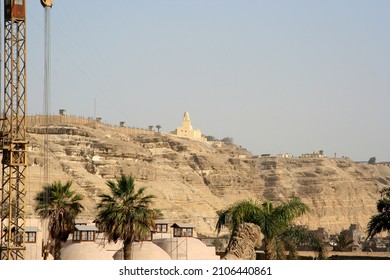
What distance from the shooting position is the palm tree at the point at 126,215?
48656 mm

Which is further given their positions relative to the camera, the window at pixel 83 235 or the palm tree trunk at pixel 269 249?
the window at pixel 83 235

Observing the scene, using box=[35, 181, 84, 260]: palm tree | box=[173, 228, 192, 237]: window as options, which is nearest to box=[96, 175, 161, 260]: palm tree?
box=[35, 181, 84, 260]: palm tree

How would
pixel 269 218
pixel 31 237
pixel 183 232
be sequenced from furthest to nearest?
pixel 183 232 → pixel 31 237 → pixel 269 218

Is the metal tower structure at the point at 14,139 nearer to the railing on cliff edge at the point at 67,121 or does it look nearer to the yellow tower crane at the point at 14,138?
the yellow tower crane at the point at 14,138

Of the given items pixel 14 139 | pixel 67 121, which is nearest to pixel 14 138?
pixel 14 139

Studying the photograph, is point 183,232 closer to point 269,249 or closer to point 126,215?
point 126,215

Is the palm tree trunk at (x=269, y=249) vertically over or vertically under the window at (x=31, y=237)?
under

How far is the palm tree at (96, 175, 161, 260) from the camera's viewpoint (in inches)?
1916

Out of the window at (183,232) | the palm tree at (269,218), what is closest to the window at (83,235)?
the window at (183,232)

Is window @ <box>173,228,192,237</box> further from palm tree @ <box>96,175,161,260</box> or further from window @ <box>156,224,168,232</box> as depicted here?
palm tree @ <box>96,175,161,260</box>

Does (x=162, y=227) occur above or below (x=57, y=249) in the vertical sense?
above

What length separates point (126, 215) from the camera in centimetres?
4900
